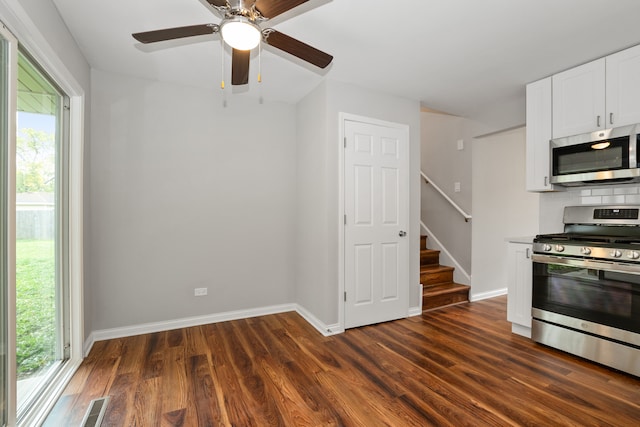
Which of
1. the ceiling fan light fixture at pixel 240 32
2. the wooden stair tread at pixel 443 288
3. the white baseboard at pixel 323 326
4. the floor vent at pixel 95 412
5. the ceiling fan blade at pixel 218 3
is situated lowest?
the floor vent at pixel 95 412

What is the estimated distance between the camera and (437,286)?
4.07m

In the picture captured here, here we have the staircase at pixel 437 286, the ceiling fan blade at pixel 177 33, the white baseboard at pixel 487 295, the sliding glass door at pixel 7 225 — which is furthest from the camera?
the white baseboard at pixel 487 295

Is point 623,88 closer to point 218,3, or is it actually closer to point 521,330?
point 521,330

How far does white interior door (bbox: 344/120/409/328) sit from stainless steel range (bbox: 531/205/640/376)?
1.26 metres

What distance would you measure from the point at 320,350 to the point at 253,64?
2.60 m

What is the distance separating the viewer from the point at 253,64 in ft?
8.99

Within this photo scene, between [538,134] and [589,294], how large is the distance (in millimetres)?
1534

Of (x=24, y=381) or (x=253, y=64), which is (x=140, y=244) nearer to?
(x=24, y=381)

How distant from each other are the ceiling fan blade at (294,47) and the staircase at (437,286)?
287 centimetres

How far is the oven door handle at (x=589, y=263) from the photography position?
7.22ft

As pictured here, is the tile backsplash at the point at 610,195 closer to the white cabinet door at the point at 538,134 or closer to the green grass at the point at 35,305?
the white cabinet door at the point at 538,134

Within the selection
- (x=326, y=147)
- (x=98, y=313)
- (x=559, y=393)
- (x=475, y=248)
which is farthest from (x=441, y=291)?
(x=98, y=313)

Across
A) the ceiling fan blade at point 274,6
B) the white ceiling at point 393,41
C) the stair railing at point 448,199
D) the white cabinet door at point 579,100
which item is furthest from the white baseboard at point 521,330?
the ceiling fan blade at point 274,6

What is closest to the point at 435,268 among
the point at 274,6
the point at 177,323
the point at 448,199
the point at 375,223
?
the point at 448,199
